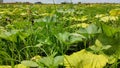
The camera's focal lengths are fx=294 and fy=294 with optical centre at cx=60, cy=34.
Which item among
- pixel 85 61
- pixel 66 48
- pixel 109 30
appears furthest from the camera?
pixel 66 48

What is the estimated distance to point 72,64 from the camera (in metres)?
0.70

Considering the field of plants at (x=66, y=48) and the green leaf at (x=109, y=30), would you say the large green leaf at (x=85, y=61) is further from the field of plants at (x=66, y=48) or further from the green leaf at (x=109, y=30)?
the green leaf at (x=109, y=30)

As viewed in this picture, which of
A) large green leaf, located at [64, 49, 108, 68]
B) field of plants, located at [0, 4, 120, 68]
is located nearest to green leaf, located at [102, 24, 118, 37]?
field of plants, located at [0, 4, 120, 68]

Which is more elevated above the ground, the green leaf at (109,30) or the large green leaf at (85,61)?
the green leaf at (109,30)

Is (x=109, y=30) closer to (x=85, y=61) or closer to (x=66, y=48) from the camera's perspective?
(x=66, y=48)

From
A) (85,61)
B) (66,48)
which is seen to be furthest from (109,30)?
(85,61)

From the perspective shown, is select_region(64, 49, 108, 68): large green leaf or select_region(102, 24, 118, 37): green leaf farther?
select_region(102, 24, 118, 37): green leaf

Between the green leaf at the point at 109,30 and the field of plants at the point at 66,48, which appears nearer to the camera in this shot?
the field of plants at the point at 66,48

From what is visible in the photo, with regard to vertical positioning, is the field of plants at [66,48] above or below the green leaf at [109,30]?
below

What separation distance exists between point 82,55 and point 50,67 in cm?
9

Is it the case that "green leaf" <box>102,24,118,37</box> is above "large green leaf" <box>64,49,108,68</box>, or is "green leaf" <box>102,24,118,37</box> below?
above

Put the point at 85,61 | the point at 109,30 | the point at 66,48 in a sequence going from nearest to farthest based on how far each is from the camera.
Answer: the point at 85,61 < the point at 109,30 < the point at 66,48

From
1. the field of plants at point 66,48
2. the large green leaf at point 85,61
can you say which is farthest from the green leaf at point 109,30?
the large green leaf at point 85,61

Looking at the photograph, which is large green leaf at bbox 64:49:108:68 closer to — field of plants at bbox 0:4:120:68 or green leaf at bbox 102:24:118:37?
field of plants at bbox 0:4:120:68
